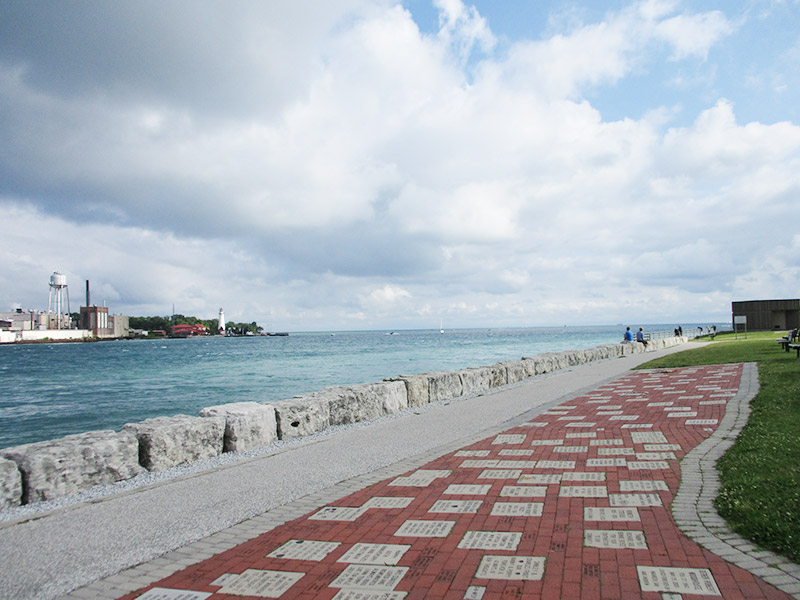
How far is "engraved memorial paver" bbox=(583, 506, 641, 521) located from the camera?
170 inches

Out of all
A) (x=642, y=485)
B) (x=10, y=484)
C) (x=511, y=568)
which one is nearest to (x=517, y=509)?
(x=511, y=568)

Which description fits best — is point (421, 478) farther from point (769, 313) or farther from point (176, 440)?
point (769, 313)

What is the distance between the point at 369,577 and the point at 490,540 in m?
0.98

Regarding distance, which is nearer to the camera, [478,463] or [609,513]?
[609,513]

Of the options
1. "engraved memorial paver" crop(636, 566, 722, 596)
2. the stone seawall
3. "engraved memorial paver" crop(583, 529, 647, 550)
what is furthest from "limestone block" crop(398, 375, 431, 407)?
"engraved memorial paver" crop(636, 566, 722, 596)

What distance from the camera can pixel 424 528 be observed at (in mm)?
4336

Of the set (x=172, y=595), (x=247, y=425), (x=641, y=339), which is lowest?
(x=172, y=595)

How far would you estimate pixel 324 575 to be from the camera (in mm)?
3605

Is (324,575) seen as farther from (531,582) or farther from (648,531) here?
(648,531)

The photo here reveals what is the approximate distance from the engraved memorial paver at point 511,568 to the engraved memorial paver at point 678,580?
609 millimetres

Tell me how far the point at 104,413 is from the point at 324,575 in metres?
15.4

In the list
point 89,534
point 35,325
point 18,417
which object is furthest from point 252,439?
point 35,325

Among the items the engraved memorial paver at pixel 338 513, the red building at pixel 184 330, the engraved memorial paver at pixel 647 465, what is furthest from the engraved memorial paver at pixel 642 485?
the red building at pixel 184 330

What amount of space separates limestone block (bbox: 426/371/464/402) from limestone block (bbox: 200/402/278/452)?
500 centimetres
